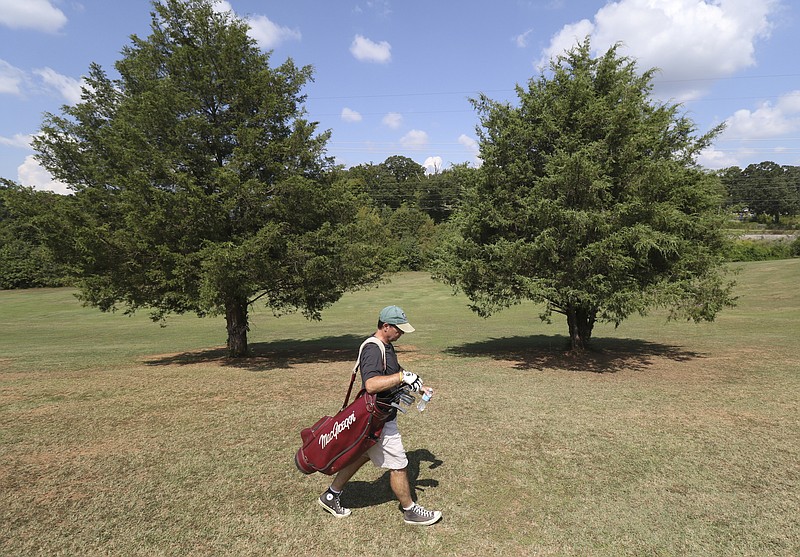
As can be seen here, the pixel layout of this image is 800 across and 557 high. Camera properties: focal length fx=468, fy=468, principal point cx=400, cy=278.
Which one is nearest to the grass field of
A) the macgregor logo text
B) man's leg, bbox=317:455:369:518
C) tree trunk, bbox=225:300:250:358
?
man's leg, bbox=317:455:369:518

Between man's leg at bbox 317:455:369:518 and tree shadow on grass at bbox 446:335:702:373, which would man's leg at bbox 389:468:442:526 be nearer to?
man's leg at bbox 317:455:369:518

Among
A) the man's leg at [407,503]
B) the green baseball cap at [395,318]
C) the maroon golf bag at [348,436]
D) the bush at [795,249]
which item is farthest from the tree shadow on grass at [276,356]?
the bush at [795,249]

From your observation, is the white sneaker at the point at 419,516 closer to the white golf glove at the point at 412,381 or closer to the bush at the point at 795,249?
the white golf glove at the point at 412,381

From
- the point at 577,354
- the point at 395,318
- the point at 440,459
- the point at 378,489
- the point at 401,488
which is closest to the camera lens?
the point at 395,318

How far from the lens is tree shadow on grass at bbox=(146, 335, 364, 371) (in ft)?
48.8

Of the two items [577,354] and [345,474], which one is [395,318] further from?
[577,354]

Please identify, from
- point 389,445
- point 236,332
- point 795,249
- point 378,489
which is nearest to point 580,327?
point 236,332

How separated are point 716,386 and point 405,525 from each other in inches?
360

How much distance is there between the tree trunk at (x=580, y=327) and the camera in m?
15.5

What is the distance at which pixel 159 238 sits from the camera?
43.2 ft

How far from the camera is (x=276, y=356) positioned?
16734 mm

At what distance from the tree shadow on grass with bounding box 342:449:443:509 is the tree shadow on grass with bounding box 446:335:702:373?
317 inches

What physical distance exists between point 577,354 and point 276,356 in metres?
10.3

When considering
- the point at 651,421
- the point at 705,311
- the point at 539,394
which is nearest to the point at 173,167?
the point at 539,394
